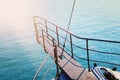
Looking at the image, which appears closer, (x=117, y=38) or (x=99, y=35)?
(x=117, y=38)

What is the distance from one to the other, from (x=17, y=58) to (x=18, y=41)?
6.09 m

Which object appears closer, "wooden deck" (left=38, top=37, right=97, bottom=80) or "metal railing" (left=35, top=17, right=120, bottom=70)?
"wooden deck" (left=38, top=37, right=97, bottom=80)

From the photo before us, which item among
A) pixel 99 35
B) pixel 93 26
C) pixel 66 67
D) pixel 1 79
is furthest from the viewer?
pixel 93 26

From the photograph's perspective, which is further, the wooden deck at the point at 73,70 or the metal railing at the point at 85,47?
the metal railing at the point at 85,47

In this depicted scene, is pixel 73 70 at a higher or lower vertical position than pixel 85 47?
higher

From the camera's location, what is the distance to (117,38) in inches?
915

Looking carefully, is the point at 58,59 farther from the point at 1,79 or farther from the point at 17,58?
the point at 17,58

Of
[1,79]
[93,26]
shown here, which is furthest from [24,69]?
[93,26]

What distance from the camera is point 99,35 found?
25.5 meters

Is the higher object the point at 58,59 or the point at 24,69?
the point at 58,59

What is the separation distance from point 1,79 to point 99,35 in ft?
51.7

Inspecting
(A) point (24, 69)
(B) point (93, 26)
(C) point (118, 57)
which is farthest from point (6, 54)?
(B) point (93, 26)

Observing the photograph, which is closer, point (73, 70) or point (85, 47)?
point (73, 70)

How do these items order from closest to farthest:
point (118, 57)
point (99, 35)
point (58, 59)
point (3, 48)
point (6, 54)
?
point (58, 59)
point (118, 57)
point (6, 54)
point (3, 48)
point (99, 35)
